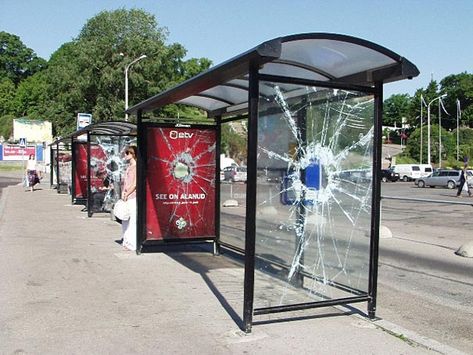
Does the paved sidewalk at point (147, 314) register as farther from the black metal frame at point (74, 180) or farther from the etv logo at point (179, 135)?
the black metal frame at point (74, 180)

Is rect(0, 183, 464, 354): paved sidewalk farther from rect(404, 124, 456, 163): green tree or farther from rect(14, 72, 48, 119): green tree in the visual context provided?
rect(14, 72, 48, 119): green tree

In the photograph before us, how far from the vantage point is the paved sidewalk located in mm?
4746

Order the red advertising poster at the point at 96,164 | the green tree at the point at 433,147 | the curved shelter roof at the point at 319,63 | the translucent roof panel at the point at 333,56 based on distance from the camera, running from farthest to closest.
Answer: the green tree at the point at 433,147 < the red advertising poster at the point at 96,164 < the translucent roof panel at the point at 333,56 < the curved shelter roof at the point at 319,63

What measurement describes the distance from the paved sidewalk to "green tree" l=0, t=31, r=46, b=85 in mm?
105863

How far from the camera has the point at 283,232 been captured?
18.9ft

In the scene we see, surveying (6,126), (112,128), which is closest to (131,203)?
(112,128)

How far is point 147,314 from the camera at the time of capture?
569cm

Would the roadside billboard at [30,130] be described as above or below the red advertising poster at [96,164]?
above

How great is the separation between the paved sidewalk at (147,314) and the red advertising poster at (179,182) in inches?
21.5

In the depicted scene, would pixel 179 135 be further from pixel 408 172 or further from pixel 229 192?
pixel 408 172

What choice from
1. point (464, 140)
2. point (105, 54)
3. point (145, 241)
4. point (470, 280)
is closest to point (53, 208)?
point (145, 241)

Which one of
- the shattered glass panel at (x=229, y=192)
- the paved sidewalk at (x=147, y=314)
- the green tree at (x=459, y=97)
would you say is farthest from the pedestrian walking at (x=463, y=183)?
the green tree at (x=459, y=97)

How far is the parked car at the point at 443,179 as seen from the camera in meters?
40.9

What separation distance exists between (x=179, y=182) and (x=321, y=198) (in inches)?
158
